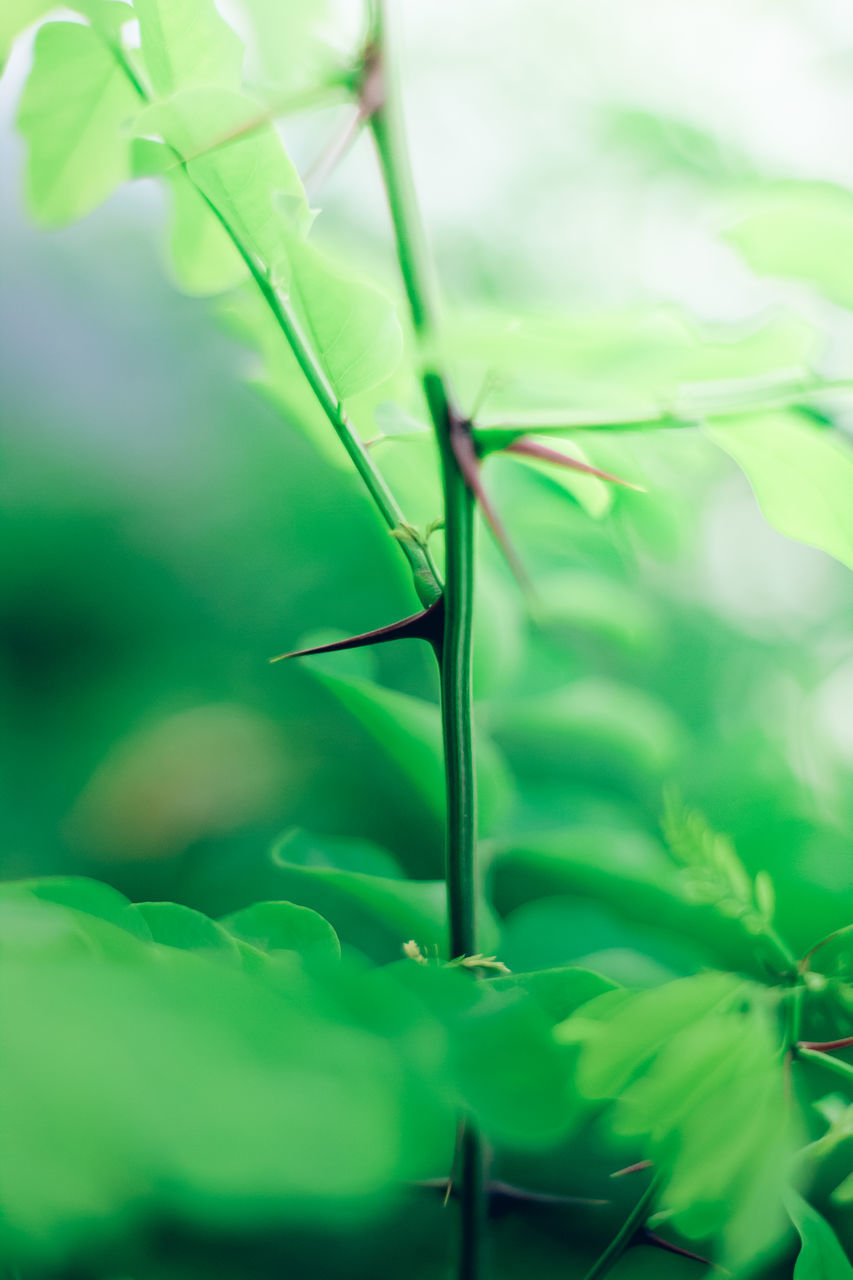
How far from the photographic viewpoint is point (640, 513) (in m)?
0.39

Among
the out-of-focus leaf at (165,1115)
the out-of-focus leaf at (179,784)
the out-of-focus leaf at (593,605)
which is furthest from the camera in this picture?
the out-of-focus leaf at (179,784)

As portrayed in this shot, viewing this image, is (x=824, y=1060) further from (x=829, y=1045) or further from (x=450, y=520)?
(x=450, y=520)

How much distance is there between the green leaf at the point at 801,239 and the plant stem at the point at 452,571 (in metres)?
0.07

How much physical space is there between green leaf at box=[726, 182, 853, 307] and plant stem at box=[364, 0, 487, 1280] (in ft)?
0.24

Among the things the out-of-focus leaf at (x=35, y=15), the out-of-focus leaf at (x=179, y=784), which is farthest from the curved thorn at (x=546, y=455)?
the out-of-focus leaf at (x=179, y=784)

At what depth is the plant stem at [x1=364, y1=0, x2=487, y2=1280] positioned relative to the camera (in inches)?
8.4

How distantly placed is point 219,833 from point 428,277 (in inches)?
23.1

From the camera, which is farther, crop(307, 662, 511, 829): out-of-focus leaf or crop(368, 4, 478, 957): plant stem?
crop(307, 662, 511, 829): out-of-focus leaf

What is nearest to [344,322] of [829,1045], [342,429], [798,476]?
[342,429]

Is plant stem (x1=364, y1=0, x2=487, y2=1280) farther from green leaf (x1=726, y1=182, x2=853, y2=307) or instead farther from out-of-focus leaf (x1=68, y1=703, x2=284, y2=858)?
out-of-focus leaf (x1=68, y1=703, x2=284, y2=858)

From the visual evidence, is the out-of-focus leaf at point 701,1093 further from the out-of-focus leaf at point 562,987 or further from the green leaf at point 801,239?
the green leaf at point 801,239

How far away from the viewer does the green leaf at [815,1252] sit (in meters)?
0.25

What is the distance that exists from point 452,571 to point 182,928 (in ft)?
0.45

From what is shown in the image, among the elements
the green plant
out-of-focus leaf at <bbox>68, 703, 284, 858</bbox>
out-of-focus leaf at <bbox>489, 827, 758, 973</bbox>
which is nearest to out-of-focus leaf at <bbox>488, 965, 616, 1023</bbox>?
the green plant
